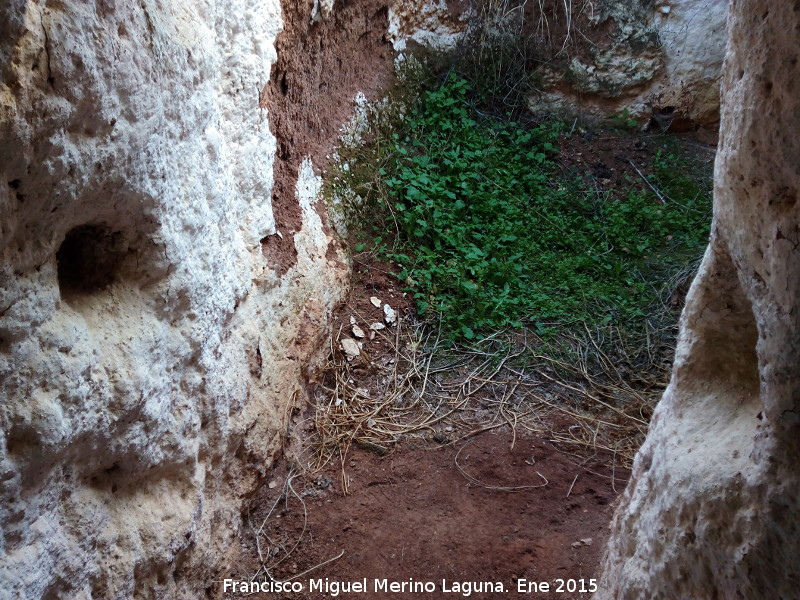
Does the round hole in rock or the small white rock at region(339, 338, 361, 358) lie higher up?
the round hole in rock

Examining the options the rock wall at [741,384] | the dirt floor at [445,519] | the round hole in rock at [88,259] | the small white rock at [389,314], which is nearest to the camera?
the rock wall at [741,384]

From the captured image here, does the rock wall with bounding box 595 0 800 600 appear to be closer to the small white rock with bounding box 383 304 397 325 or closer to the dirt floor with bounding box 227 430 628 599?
the dirt floor with bounding box 227 430 628 599

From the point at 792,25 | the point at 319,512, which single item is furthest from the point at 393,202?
the point at 792,25

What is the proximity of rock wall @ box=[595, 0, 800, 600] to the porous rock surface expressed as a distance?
4.63ft

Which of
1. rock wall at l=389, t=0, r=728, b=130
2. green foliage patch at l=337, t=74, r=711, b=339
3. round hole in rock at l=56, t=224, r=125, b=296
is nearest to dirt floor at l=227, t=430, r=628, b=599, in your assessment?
green foliage patch at l=337, t=74, r=711, b=339

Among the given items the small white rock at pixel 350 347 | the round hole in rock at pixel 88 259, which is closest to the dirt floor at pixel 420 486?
the small white rock at pixel 350 347

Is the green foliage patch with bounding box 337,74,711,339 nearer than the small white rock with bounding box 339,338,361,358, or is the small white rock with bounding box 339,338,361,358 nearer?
the small white rock with bounding box 339,338,361,358

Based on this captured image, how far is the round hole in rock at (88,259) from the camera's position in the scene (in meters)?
1.77

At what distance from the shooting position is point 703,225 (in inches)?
181

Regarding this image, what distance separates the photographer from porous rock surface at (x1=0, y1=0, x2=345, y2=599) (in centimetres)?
143

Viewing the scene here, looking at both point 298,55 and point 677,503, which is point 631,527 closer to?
point 677,503

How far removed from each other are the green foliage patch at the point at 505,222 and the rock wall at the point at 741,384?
2265 mm

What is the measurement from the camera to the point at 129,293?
1.93m

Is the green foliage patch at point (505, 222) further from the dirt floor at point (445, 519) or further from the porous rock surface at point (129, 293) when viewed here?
the porous rock surface at point (129, 293)
